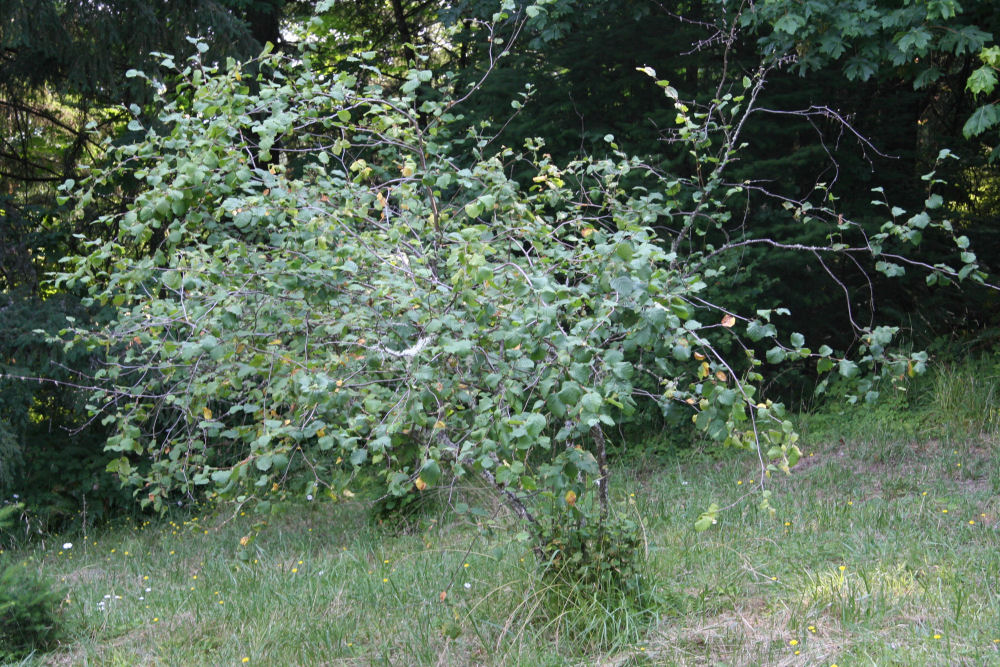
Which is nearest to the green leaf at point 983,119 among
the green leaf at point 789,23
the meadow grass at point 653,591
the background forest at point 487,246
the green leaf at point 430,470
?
the background forest at point 487,246

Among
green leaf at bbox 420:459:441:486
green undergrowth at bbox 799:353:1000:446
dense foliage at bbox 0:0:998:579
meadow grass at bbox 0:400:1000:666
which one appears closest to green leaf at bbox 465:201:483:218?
dense foliage at bbox 0:0:998:579

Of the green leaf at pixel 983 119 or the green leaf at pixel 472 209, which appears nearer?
the green leaf at pixel 472 209

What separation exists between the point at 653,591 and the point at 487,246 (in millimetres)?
1643

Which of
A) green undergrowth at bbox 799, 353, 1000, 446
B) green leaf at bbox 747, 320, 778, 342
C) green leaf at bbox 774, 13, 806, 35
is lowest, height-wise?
green undergrowth at bbox 799, 353, 1000, 446

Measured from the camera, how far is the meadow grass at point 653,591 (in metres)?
3.14

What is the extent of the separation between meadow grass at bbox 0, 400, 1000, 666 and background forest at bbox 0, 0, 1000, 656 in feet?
0.93

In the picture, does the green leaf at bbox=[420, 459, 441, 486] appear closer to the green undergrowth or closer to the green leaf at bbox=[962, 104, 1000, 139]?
the green undergrowth

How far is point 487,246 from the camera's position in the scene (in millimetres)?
2910

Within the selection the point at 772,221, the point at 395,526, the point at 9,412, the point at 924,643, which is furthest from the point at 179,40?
the point at 924,643

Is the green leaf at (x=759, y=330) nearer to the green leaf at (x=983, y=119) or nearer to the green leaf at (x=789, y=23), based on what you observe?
the green leaf at (x=789, y=23)

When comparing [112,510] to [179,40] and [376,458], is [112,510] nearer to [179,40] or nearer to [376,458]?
[179,40]

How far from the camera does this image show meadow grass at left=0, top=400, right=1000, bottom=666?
10.3 ft

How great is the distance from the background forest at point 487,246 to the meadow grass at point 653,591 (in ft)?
0.93

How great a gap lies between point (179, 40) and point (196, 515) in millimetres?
4835
